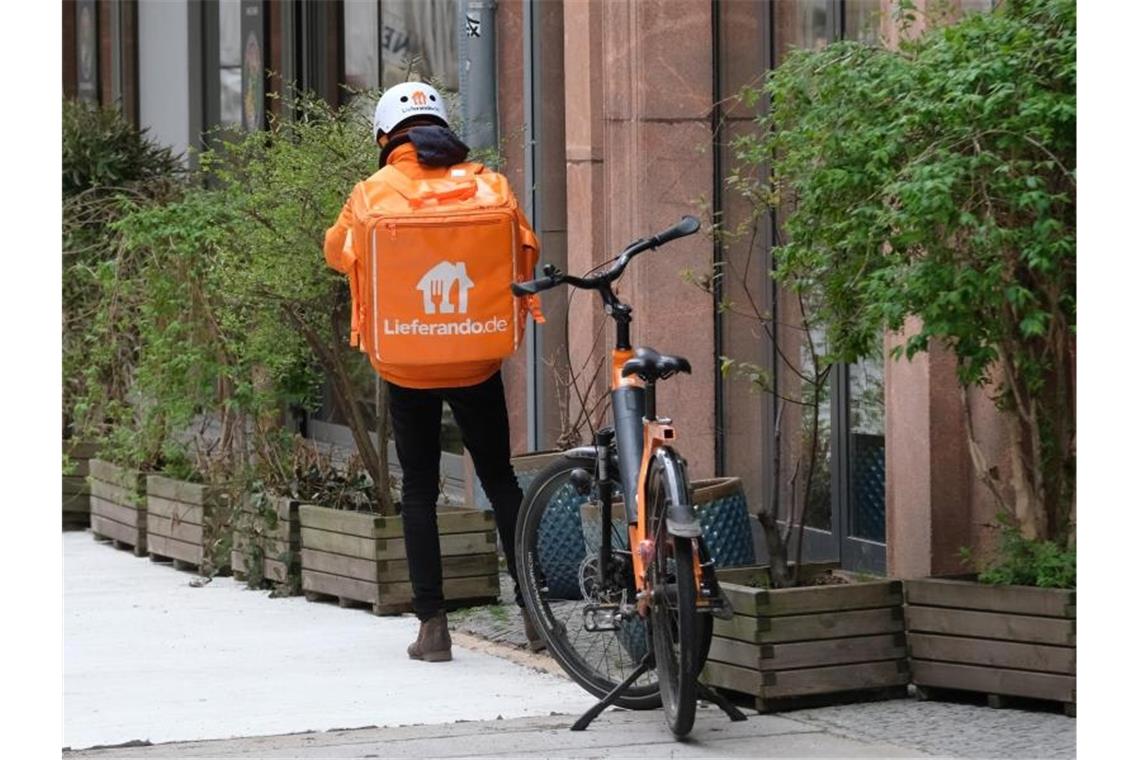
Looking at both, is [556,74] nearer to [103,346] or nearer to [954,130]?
[103,346]

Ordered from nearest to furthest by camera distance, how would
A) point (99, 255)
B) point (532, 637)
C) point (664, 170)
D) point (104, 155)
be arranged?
point (532, 637) → point (664, 170) → point (99, 255) → point (104, 155)

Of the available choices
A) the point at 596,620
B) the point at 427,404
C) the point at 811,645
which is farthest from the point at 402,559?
the point at 811,645

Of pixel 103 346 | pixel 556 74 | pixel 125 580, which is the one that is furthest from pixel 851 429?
pixel 103 346

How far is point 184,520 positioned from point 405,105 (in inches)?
152

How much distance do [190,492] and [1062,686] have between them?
A: 17.5 feet

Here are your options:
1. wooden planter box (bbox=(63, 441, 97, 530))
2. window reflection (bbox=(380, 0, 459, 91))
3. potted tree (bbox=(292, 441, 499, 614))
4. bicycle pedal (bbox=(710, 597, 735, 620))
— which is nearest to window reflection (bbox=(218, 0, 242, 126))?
window reflection (bbox=(380, 0, 459, 91))

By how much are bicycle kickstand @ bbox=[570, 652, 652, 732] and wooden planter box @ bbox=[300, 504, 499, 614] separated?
2.39m

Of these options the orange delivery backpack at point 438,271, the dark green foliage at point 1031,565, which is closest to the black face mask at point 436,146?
the orange delivery backpack at point 438,271

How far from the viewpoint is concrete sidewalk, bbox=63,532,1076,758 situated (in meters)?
6.26

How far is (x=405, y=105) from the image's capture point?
753 cm

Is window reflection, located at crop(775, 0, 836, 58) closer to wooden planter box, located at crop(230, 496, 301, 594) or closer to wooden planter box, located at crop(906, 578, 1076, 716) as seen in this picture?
wooden planter box, located at crop(230, 496, 301, 594)

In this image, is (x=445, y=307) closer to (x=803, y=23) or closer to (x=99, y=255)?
(x=803, y=23)

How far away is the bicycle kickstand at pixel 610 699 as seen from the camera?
6492 mm

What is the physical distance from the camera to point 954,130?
6199mm
